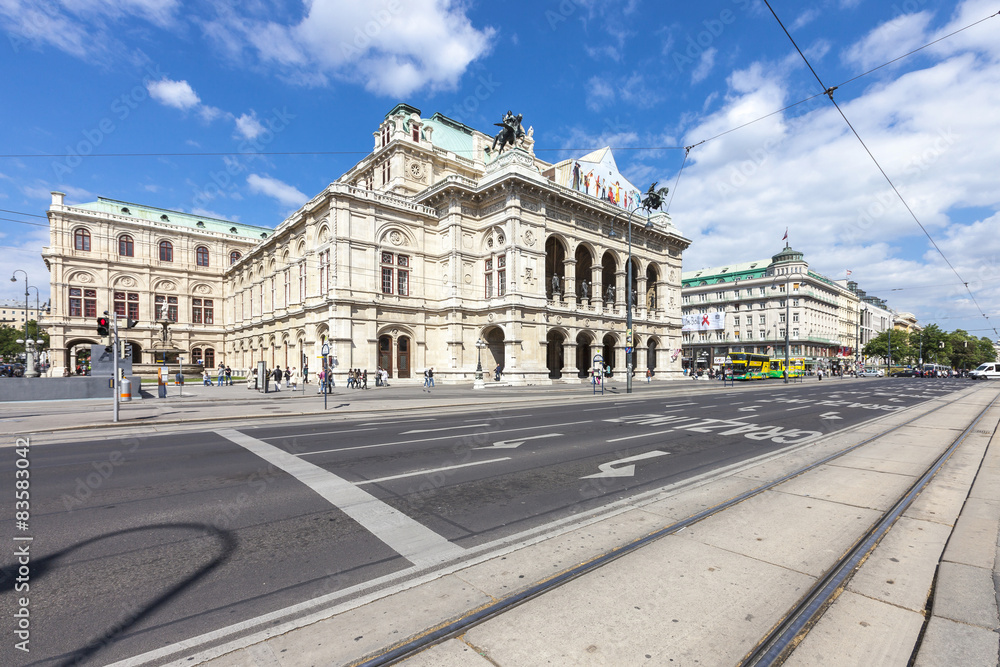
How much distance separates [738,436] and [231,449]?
11832mm

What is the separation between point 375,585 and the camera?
3766 millimetres

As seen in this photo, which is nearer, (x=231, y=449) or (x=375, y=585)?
(x=375, y=585)

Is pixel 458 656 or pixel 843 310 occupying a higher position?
pixel 843 310

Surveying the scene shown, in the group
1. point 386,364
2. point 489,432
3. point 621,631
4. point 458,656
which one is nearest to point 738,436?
point 489,432

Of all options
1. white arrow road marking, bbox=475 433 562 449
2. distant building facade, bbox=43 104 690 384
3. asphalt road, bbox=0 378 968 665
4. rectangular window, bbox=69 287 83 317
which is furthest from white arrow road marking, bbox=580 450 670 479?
rectangular window, bbox=69 287 83 317

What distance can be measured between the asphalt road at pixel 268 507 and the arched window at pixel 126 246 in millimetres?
61230

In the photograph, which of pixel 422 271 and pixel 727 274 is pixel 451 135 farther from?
pixel 727 274

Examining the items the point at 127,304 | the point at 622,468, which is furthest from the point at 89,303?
the point at 622,468

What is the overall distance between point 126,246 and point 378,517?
70.9 m

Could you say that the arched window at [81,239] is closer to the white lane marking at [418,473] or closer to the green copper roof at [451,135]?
the green copper roof at [451,135]

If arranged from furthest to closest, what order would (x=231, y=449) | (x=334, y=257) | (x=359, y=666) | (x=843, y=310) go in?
1. (x=843, y=310)
2. (x=334, y=257)
3. (x=231, y=449)
4. (x=359, y=666)

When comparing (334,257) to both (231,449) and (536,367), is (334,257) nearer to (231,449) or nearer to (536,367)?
(536,367)

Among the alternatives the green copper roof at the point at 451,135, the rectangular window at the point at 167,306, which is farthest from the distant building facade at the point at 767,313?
the rectangular window at the point at 167,306

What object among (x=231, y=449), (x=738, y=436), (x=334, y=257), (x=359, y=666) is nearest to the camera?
(x=359, y=666)
